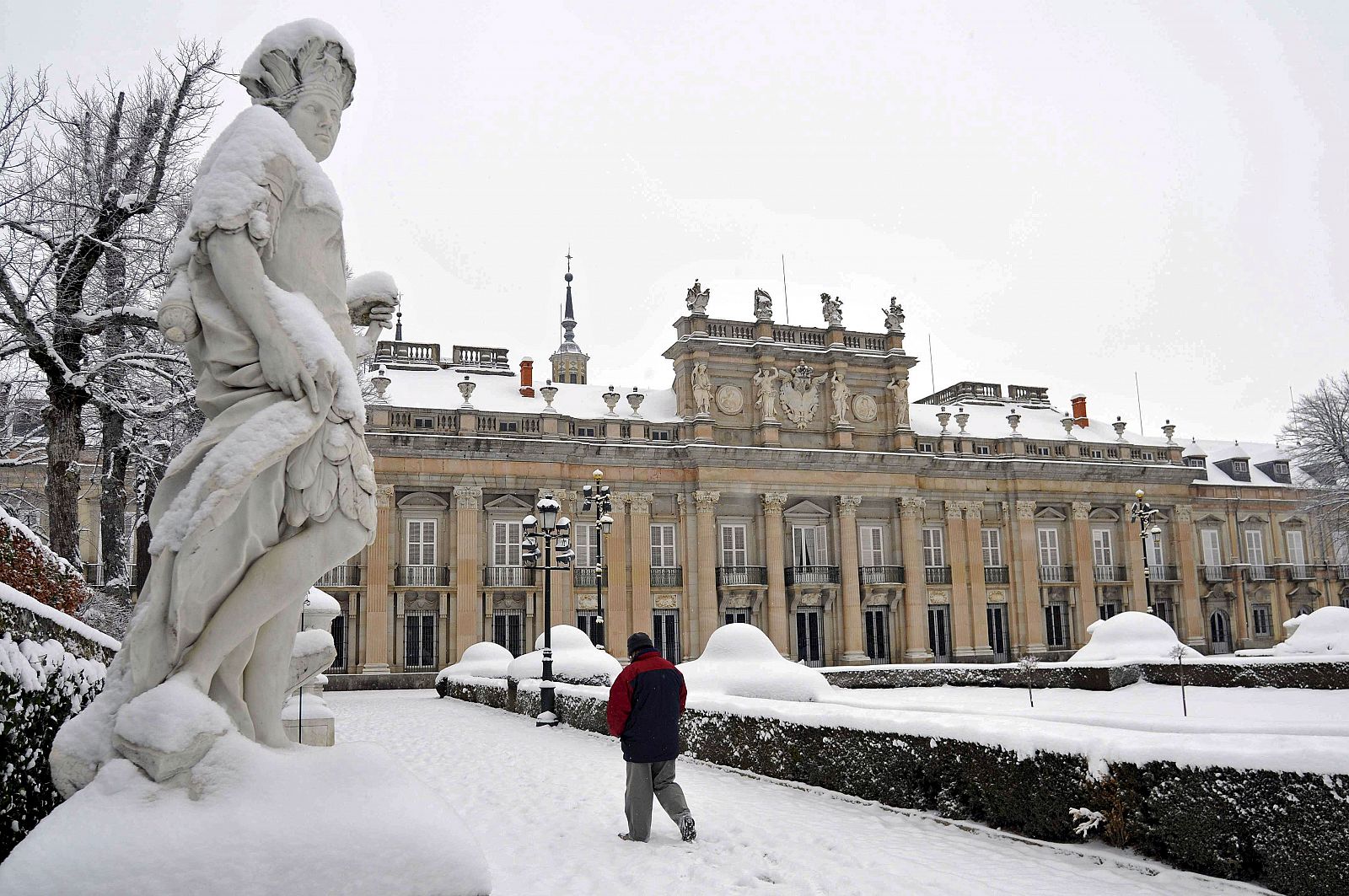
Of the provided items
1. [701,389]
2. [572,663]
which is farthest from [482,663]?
[701,389]

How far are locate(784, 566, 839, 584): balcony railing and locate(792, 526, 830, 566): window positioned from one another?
1.54 ft

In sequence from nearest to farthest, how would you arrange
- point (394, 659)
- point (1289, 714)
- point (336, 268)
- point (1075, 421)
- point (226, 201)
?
point (226, 201) → point (336, 268) → point (1289, 714) → point (394, 659) → point (1075, 421)

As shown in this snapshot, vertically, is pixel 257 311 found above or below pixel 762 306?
below

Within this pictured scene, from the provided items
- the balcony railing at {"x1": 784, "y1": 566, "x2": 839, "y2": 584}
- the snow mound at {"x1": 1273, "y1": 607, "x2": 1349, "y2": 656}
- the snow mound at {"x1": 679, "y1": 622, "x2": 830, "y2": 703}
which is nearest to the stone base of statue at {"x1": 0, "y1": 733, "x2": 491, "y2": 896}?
the snow mound at {"x1": 679, "y1": 622, "x2": 830, "y2": 703}

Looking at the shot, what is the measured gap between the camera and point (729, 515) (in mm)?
40875

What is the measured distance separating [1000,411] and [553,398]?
23610 millimetres

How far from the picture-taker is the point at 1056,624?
4494cm

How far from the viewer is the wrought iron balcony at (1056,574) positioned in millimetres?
44969

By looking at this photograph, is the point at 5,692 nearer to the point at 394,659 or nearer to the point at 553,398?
the point at 394,659

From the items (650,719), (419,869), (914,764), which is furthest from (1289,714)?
(419,869)

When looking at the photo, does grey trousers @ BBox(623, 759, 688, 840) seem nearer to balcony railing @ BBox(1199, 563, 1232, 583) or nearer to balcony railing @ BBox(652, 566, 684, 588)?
balcony railing @ BBox(652, 566, 684, 588)

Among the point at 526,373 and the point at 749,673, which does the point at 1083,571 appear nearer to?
the point at 526,373

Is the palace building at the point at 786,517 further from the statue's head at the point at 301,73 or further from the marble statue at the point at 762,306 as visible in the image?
the statue's head at the point at 301,73

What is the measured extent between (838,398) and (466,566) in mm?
17440
